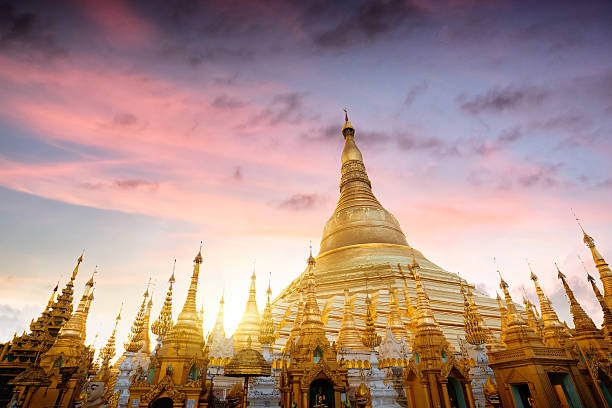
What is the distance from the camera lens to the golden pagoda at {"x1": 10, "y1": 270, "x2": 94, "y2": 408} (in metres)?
12.1

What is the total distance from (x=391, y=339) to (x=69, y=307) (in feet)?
62.8

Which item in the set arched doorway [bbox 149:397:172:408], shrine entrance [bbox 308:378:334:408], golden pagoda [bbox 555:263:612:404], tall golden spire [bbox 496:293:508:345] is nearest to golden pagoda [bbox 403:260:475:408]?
tall golden spire [bbox 496:293:508:345]

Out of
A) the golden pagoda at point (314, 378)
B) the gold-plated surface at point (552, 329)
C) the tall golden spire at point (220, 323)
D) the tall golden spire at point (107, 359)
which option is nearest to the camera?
the golden pagoda at point (314, 378)

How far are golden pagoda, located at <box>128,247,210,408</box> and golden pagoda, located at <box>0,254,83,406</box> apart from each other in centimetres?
1053

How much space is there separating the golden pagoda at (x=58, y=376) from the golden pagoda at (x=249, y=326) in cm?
674

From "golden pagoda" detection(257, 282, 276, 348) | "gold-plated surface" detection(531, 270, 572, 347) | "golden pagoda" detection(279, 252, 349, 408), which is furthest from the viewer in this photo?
"golden pagoda" detection(257, 282, 276, 348)

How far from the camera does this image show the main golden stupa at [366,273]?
22.9m

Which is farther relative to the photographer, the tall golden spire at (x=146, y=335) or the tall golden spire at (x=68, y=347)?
the tall golden spire at (x=146, y=335)

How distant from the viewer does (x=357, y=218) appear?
3531 centimetres

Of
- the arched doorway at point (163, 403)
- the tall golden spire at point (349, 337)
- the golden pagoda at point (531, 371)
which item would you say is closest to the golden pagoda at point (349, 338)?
the tall golden spire at point (349, 337)

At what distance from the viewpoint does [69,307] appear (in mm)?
20484

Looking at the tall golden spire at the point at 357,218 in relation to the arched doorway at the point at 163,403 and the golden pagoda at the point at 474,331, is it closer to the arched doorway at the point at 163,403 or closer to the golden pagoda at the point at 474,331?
the golden pagoda at the point at 474,331

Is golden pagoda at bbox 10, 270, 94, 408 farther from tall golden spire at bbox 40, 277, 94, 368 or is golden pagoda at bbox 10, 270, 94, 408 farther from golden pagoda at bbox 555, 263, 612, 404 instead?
golden pagoda at bbox 555, 263, 612, 404

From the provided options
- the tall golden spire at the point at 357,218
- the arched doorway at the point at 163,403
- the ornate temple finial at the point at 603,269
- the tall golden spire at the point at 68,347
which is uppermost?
the tall golden spire at the point at 357,218
